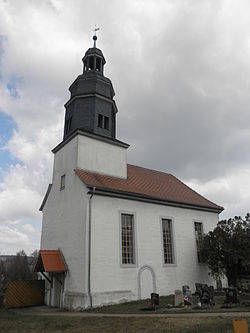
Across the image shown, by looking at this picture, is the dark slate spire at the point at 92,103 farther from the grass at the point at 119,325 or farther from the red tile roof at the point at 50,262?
the grass at the point at 119,325

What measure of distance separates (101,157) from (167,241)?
7151 mm

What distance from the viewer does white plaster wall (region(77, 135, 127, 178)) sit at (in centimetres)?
1858

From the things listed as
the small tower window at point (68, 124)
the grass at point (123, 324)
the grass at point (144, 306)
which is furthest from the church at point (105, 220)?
the grass at point (123, 324)

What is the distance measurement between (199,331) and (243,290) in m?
10.7

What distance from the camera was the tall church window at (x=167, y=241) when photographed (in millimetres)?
18734

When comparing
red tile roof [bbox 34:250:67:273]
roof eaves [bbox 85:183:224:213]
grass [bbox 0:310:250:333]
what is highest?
roof eaves [bbox 85:183:224:213]

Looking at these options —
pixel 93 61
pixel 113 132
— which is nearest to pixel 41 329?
pixel 113 132

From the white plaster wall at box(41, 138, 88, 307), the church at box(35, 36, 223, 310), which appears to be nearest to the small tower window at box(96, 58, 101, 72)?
the church at box(35, 36, 223, 310)

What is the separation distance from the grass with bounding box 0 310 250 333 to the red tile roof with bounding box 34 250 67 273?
4.17 metres

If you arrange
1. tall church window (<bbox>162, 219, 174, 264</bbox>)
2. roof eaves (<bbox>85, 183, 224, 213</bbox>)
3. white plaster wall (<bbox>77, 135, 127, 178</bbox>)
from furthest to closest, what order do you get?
tall church window (<bbox>162, 219, 174, 264</bbox>), white plaster wall (<bbox>77, 135, 127, 178</bbox>), roof eaves (<bbox>85, 183, 224, 213</bbox>)

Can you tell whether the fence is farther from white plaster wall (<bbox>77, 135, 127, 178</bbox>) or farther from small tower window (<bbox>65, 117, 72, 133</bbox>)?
small tower window (<bbox>65, 117, 72, 133</bbox>)

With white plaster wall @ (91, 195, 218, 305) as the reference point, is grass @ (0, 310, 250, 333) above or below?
below

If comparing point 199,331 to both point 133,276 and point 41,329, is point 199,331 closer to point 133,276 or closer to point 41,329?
point 41,329

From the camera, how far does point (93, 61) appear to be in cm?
2172
